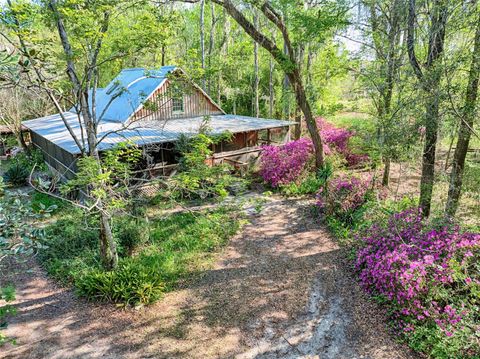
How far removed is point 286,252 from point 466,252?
4.18 m

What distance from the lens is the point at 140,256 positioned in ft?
28.3

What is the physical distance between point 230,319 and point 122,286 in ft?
7.79

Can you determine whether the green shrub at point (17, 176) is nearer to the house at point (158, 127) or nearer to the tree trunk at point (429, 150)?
the house at point (158, 127)

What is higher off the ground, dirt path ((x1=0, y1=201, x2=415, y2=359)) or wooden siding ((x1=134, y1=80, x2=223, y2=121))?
wooden siding ((x1=134, y1=80, x2=223, y2=121))

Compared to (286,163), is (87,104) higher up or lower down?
higher up

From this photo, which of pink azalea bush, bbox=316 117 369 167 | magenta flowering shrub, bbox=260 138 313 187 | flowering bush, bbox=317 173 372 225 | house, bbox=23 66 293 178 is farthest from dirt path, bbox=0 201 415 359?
pink azalea bush, bbox=316 117 369 167

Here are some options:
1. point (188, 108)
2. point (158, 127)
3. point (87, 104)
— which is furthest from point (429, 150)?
point (188, 108)

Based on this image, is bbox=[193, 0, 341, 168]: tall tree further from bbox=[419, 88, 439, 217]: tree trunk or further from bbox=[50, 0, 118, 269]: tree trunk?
bbox=[50, 0, 118, 269]: tree trunk

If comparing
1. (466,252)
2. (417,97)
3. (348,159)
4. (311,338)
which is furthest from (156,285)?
(348,159)

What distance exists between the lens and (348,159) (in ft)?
55.0

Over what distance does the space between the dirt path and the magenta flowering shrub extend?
5606mm

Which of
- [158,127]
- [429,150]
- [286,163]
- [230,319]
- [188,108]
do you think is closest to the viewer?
[230,319]

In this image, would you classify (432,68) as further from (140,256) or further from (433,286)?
(140,256)

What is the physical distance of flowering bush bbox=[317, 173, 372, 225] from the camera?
10469mm
